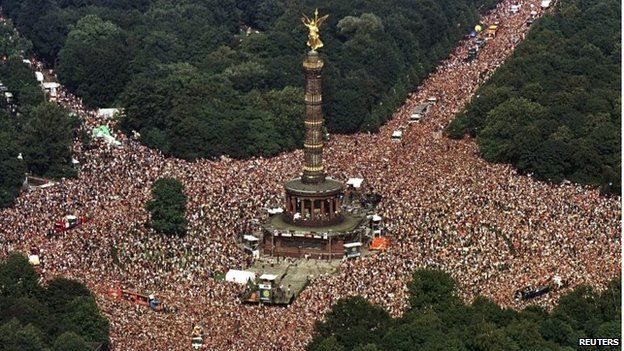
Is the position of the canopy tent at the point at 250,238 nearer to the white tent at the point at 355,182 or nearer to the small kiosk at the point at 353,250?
the small kiosk at the point at 353,250

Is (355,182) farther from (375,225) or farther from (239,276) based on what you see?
(239,276)

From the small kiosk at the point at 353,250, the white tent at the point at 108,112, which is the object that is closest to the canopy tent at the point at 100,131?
the white tent at the point at 108,112

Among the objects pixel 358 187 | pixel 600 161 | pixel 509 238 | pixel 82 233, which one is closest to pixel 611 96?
pixel 600 161

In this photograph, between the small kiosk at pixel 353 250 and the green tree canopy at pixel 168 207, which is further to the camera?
the green tree canopy at pixel 168 207

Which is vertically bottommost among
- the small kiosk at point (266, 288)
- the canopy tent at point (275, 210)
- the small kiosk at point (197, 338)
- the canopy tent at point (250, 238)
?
the small kiosk at point (197, 338)

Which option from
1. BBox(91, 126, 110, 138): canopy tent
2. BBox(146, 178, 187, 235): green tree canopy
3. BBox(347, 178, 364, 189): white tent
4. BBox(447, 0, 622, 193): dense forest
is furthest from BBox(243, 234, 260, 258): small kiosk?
BBox(91, 126, 110, 138): canopy tent
